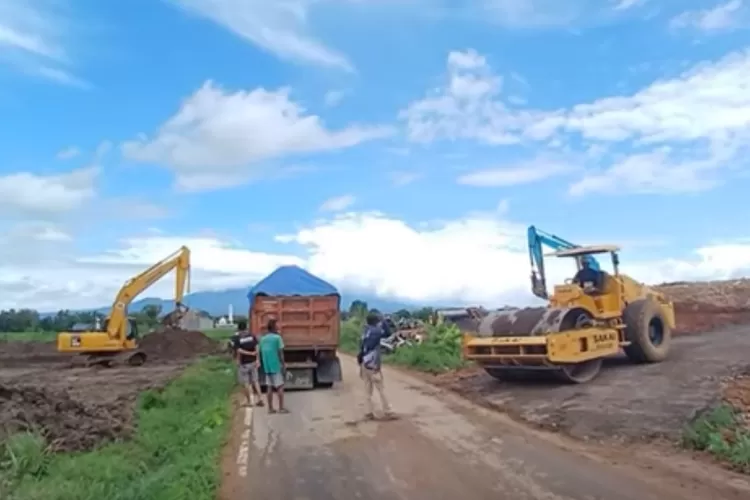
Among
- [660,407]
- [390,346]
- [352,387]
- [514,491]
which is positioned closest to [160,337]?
[390,346]

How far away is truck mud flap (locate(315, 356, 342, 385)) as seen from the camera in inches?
805

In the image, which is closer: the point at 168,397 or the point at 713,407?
the point at 713,407

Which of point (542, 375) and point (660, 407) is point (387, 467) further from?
point (542, 375)

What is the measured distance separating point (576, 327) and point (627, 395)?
2.88 m

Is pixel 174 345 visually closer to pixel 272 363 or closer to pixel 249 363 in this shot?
pixel 249 363

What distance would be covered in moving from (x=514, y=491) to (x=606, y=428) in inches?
161

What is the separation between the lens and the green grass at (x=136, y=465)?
828cm

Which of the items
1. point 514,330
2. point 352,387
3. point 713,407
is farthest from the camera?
point 352,387

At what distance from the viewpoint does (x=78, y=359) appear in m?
36.0

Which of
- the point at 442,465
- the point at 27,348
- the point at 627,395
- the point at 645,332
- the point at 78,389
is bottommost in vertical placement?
the point at 442,465

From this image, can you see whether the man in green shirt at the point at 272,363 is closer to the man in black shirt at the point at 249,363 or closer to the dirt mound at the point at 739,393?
the man in black shirt at the point at 249,363

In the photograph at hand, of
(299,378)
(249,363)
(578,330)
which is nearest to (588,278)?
(578,330)

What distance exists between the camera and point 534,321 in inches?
654

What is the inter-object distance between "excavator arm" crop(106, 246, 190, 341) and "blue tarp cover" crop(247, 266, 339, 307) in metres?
11.9
